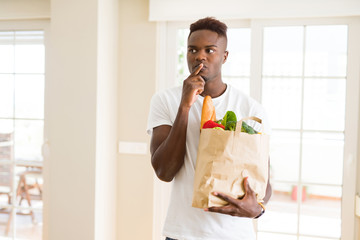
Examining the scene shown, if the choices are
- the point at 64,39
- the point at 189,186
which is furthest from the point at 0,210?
the point at 189,186

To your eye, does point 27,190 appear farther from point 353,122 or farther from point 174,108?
point 353,122

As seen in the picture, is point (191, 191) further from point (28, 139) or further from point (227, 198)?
point (28, 139)

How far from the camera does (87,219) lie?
95.8 inches

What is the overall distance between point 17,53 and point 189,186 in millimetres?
2346

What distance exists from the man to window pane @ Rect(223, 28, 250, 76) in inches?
53.2

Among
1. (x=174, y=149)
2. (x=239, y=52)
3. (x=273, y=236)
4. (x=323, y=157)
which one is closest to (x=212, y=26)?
(x=174, y=149)

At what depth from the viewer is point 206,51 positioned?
1236 mm

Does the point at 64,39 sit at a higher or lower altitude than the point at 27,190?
higher

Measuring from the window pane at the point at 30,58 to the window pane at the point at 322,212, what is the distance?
7.63 feet

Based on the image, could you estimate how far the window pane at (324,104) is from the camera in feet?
8.12

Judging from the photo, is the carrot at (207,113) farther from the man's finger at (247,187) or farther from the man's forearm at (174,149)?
the man's finger at (247,187)

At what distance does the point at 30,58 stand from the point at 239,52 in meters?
1.71

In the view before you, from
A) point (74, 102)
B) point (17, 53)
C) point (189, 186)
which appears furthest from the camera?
point (17, 53)

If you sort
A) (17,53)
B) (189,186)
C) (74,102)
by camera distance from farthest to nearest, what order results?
(17,53)
(74,102)
(189,186)
